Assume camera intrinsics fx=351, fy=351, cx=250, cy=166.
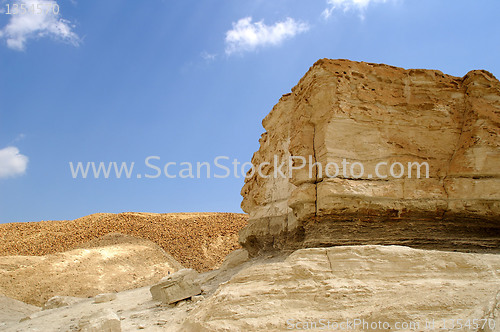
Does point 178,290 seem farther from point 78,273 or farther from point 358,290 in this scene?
point 78,273

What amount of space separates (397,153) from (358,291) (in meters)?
3.09

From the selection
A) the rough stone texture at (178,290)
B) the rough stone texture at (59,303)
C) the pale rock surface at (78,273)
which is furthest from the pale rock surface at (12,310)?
the rough stone texture at (178,290)

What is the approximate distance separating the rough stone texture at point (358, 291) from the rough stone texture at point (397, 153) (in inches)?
50.3

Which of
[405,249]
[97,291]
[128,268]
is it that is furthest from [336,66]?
[128,268]

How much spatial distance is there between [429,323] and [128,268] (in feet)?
51.8

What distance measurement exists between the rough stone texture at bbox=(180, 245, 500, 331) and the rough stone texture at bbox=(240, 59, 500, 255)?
128cm

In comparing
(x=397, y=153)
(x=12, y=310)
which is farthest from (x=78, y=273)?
(x=397, y=153)

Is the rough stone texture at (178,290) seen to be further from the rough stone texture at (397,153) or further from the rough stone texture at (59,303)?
the rough stone texture at (59,303)

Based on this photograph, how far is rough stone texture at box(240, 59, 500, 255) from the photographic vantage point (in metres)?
6.06

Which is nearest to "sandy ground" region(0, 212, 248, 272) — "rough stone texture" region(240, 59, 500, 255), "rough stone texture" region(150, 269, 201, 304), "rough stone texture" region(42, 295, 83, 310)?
"rough stone texture" region(42, 295, 83, 310)

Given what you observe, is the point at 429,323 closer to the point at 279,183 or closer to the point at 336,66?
the point at 336,66

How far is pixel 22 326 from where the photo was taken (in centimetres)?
778

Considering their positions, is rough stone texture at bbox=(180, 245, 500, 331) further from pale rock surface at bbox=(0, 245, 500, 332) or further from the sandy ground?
the sandy ground

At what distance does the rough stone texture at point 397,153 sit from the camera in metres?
6.06
